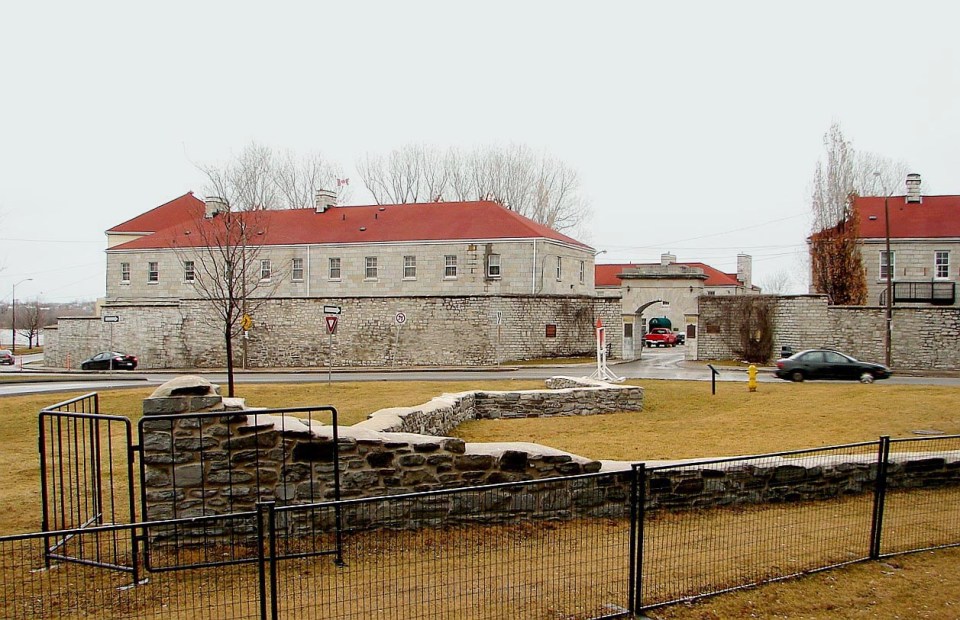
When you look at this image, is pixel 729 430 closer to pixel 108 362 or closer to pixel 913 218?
pixel 108 362

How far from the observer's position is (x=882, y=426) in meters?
15.6

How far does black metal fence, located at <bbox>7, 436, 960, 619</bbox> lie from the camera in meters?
6.06

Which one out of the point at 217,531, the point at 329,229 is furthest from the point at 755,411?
the point at 329,229

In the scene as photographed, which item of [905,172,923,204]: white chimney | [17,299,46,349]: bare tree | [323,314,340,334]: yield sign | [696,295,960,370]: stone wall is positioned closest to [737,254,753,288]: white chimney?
[905,172,923,204]: white chimney

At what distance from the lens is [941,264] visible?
161 ft

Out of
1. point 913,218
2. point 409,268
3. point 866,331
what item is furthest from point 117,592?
point 913,218

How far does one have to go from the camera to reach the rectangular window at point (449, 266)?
49.3 m

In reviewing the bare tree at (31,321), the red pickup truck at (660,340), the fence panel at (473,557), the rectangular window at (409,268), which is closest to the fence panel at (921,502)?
the fence panel at (473,557)

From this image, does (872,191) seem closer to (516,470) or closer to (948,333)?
(948,333)

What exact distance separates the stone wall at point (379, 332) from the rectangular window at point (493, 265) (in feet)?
21.8

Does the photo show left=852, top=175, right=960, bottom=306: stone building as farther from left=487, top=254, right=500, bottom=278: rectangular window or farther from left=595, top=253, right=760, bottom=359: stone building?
left=487, top=254, right=500, bottom=278: rectangular window

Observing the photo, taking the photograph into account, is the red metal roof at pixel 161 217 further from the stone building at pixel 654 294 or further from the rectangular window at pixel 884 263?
the rectangular window at pixel 884 263

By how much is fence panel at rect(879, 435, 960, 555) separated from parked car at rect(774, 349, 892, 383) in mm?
20032

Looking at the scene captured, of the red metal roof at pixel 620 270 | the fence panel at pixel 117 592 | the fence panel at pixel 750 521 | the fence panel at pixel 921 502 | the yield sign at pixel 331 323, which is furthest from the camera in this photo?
the red metal roof at pixel 620 270
